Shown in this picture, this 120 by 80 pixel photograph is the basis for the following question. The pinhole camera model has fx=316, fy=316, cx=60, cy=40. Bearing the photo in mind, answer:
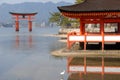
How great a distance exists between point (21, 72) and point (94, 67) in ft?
16.1

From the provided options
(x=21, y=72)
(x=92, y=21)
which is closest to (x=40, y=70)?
(x=21, y=72)

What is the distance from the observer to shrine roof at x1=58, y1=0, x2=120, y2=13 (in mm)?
27953

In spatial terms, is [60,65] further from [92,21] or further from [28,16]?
[28,16]

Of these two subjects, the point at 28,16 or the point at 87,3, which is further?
the point at 28,16

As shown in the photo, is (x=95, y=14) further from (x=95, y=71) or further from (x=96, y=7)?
(x=95, y=71)

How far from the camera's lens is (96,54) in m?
27.8

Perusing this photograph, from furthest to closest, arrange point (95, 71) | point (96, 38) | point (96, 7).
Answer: point (96, 38) → point (96, 7) → point (95, 71)

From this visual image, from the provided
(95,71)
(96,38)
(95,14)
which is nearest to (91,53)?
(96,38)

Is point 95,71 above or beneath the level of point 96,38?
beneath

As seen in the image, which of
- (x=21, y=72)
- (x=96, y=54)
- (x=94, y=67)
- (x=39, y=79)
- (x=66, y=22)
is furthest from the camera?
(x=66, y=22)

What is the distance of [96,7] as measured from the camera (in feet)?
94.1

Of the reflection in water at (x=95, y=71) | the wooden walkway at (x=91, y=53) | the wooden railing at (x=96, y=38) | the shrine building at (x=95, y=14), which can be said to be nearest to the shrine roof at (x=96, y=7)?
the shrine building at (x=95, y=14)

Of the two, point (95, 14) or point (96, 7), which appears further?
point (96, 7)

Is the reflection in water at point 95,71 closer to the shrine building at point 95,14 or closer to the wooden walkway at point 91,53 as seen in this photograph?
the wooden walkway at point 91,53
